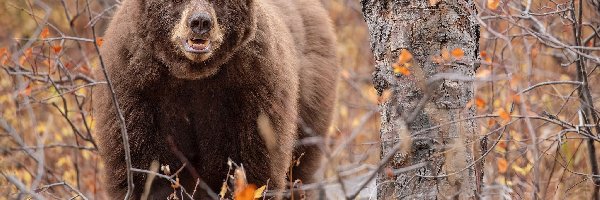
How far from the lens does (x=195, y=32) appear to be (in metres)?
4.29

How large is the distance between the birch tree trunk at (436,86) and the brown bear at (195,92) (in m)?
0.95

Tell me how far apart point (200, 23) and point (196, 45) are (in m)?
0.13

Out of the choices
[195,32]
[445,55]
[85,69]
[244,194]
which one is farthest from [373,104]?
[244,194]

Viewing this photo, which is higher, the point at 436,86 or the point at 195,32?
the point at 195,32

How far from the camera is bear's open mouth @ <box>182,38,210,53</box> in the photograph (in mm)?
4305

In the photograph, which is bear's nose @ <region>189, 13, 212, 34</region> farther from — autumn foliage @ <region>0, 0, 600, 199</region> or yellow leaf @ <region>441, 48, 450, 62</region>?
yellow leaf @ <region>441, 48, 450, 62</region>

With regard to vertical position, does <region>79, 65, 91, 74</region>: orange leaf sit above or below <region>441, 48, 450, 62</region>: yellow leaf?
below

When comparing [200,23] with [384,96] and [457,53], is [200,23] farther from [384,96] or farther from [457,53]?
[457,53]

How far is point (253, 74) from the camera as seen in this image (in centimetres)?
460

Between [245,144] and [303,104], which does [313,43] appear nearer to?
[303,104]

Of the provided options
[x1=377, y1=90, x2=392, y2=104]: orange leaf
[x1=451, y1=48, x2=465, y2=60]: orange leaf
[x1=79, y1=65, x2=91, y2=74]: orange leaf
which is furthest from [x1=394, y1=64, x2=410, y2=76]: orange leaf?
[x1=79, y1=65, x2=91, y2=74]: orange leaf

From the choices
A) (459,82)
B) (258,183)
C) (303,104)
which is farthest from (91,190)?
(459,82)

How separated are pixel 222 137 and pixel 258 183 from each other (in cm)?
34

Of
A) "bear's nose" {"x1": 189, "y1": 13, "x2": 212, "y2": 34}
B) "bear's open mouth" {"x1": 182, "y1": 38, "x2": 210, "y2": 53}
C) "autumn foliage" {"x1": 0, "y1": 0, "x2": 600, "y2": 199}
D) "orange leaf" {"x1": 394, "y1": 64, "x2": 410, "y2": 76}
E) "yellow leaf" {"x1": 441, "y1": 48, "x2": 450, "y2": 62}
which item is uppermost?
"bear's nose" {"x1": 189, "y1": 13, "x2": 212, "y2": 34}
